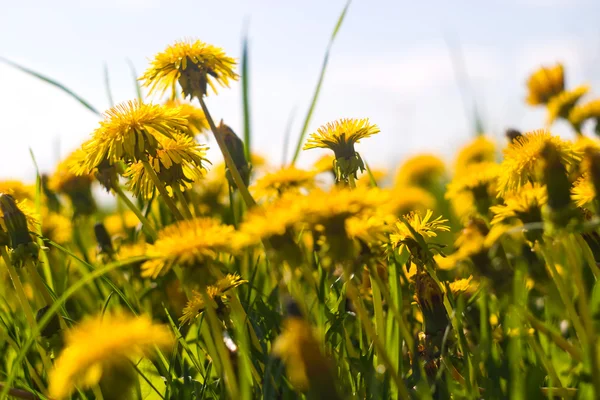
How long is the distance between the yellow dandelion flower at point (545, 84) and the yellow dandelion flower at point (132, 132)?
2.67 meters

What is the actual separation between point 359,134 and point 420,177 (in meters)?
4.23

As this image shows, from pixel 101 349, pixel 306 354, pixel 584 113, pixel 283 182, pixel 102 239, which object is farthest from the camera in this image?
pixel 584 113

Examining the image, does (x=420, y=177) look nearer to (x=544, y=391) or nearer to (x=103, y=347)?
(x=544, y=391)

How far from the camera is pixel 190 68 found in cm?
183

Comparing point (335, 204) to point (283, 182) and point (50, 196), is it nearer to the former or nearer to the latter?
point (283, 182)

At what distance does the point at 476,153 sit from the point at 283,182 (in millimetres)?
2474

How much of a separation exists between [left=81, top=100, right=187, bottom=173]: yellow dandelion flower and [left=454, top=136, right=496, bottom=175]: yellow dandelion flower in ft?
9.60

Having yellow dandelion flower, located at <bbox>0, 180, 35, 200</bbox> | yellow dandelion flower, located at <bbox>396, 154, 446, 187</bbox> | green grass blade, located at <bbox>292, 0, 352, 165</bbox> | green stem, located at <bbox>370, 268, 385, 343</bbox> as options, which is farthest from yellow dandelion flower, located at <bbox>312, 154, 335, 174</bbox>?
yellow dandelion flower, located at <bbox>396, 154, 446, 187</bbox>

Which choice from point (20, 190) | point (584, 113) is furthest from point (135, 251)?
point (584, 113)

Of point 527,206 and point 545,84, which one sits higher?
point 545,84

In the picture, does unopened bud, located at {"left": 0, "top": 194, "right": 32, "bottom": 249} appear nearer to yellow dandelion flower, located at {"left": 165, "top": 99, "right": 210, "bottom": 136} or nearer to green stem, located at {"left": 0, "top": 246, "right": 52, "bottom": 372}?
green stem, located at {"left": 0, "top": 246, "right": 52, "bottom": 372}

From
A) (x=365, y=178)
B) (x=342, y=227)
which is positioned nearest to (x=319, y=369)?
(x=342, y=227)

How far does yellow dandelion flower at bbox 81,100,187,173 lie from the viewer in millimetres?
1654

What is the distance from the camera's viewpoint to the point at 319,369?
89 cm
